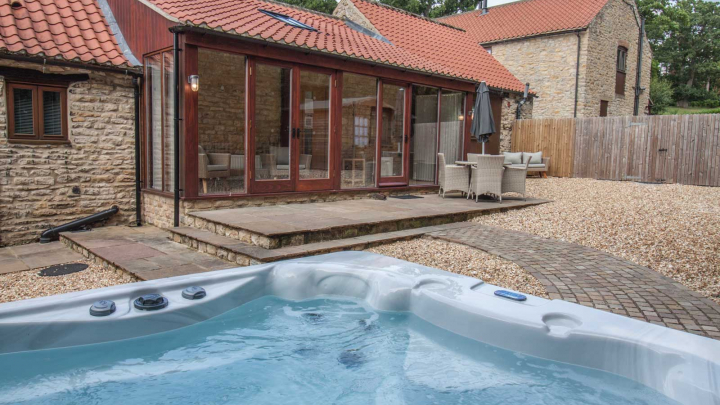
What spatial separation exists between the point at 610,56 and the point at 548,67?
8.95 ft

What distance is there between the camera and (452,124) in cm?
1006

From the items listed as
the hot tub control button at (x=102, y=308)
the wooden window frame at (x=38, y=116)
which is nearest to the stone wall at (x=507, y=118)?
the wooden window frame at (x=38, y=116)

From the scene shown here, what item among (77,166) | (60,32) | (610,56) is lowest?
(77,166)

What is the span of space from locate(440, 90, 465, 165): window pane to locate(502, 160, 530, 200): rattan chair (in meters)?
1.80

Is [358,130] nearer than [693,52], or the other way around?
[358,130]

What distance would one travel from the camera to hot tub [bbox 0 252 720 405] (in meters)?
2.60

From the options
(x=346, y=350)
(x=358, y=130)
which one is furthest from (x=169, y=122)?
(x=346, y=350)

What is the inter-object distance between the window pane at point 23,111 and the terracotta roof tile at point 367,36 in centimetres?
216

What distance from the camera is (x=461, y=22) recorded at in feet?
72.3

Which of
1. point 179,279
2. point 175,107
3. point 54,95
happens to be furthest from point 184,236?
point 54,95

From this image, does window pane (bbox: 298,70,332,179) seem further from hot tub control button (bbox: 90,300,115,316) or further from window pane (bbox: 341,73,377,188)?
hot tub control button (bbox: 90,300,115,316)

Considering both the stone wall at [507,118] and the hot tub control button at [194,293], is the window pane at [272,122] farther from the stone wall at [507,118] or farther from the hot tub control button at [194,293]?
the stone wall at [507,118]

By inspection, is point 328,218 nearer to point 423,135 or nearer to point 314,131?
point 314,131

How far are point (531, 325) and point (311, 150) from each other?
5318 mm
